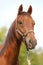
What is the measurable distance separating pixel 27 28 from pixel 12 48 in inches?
27.8

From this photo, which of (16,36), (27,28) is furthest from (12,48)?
(27,28)

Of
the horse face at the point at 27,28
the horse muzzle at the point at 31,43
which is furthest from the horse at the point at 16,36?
the horse muzzle at the point at 31,43

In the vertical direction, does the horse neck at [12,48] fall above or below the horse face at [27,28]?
below

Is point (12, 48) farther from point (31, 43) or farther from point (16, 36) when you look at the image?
point (31, 43)

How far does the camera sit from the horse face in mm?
8133

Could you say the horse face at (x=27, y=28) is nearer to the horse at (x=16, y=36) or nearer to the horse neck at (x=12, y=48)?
the horse at (x=16, y=36)

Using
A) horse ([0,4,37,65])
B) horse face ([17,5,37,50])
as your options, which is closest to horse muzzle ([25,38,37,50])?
horse face ([17,5,37,50])

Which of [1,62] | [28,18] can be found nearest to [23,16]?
[28,18]

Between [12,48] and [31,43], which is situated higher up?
[31,43]

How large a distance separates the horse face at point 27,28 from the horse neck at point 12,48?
0.26m

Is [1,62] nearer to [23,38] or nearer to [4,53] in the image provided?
[4,53]

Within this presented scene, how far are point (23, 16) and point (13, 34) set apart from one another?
55 cm

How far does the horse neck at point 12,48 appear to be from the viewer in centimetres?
862

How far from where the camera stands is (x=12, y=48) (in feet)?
28.3
